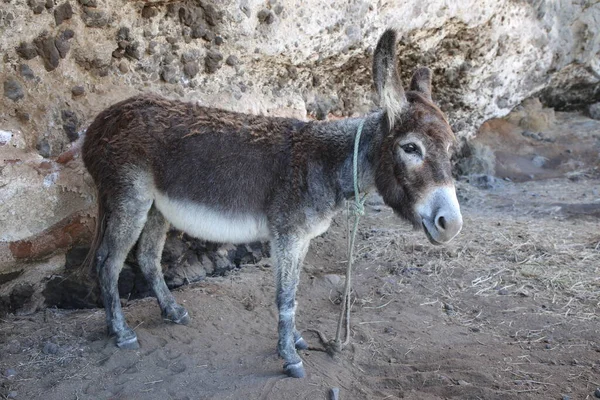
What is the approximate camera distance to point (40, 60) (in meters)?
4.25

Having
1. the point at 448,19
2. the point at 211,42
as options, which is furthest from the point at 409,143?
the point at 448,19

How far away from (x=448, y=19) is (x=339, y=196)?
3.79 meters

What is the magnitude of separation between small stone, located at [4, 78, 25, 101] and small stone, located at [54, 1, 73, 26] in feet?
1.83

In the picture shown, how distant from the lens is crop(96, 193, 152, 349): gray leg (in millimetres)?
3680

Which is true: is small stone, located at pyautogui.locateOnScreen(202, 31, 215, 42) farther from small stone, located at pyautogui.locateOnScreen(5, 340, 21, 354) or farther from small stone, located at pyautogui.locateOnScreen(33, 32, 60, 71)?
small stone, located at pyautogui.locateOnScreen(5, 340, 21, 354)

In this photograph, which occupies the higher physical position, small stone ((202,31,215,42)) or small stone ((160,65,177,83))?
small stone ((202,31,215,42))

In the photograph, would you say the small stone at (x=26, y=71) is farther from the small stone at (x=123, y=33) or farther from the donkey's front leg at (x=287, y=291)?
the donkey's front leg at (x=287, y=291)

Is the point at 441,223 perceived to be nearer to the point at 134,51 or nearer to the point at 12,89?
the point at 134,51

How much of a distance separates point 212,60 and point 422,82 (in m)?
2.07

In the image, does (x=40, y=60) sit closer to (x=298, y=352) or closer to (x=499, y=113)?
(x=298, y=352)

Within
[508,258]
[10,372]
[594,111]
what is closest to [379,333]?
[508,258]

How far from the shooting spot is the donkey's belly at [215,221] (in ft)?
11.7

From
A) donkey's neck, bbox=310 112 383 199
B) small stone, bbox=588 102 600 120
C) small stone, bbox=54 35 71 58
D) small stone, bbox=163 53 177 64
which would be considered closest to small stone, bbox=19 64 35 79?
small stone, bbox=54 35 71 58

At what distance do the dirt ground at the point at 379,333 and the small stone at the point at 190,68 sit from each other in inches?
69.5
